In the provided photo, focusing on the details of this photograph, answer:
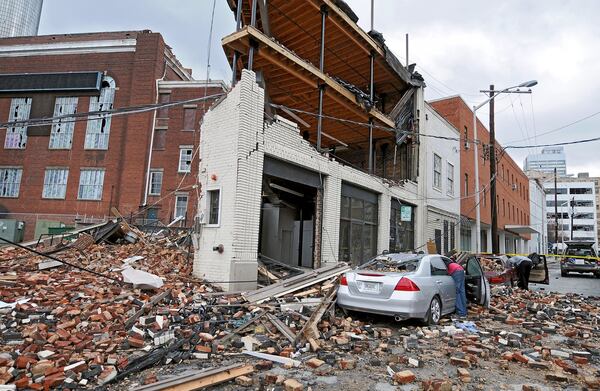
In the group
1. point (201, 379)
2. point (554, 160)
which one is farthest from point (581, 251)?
point (554, 160)

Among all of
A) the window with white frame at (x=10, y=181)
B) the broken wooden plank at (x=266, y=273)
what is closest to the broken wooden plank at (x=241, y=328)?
the broken wooden plank at (x=266, y=273)

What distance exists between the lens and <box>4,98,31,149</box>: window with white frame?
30609 millimetres

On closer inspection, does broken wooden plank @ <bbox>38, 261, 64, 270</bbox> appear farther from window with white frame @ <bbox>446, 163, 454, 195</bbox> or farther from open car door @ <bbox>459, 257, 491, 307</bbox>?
window with white frame @ <bbox>446, 163, 454, 195</bbox>

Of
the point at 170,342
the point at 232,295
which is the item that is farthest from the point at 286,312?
the point at 170,342

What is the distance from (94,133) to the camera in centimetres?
2958

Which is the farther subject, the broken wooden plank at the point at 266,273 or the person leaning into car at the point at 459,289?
the broken wooden plank at the point at 266,273

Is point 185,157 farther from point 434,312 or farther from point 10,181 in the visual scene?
point 434,312

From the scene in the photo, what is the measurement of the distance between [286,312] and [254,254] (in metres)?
2.70

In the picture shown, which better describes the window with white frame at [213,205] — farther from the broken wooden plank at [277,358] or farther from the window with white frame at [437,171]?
the window with white frame at [437,171]

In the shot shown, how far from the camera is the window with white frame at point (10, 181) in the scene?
97.8 ft

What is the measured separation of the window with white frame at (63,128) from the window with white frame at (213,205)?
24.4 m

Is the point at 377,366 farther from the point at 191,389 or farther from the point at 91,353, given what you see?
the point at 91,353

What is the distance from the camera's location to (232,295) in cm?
900

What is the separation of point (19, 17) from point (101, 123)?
51.2 m
